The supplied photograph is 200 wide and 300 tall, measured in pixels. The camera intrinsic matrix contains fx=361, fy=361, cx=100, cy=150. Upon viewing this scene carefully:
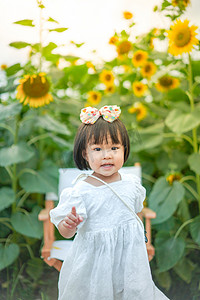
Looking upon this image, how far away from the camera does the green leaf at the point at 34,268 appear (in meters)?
1.62

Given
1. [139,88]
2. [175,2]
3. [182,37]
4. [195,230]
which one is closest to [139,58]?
[139,88]

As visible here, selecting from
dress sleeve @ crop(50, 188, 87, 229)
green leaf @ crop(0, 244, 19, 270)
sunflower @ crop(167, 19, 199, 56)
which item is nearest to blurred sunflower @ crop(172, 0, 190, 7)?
sunflower @ crop(167, 19, 199, 56)

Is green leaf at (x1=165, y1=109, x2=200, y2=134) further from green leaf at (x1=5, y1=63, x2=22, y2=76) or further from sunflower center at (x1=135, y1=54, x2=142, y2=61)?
green leaf at (x1=5, y1=63, x2=22, y2=76)

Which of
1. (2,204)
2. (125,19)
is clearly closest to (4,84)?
(2,204)

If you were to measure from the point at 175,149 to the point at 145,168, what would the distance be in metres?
0.18

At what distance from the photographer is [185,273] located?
5.32ft

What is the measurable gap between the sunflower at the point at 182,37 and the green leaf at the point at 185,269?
937 millimetres

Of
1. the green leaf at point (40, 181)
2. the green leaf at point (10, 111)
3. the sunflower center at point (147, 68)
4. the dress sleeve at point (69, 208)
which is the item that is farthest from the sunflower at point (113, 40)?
the dress sleeve at point (69, 208)

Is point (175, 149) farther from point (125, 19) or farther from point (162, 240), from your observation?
point (125, 19)

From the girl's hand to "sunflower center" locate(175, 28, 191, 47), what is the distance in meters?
0.93

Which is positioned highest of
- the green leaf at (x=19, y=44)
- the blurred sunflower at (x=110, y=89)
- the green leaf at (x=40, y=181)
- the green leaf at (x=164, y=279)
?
the green leaf at (x=19, y=44)

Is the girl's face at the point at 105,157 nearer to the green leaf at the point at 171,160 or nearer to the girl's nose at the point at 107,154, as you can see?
the girl's nose at the point at 107,154

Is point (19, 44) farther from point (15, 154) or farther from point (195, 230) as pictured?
point (195, 230)

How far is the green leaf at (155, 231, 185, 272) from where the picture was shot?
4.75 feet
